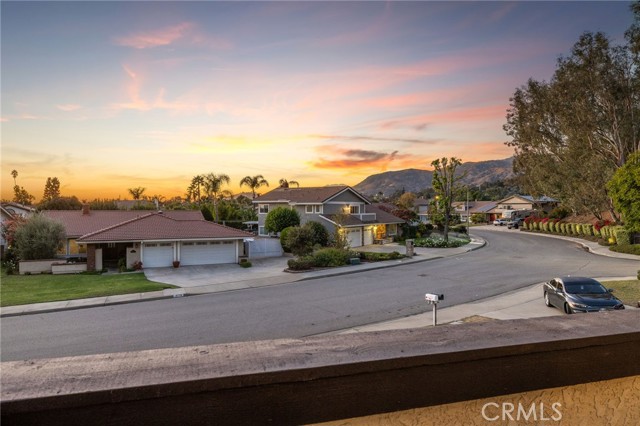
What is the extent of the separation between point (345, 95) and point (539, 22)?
42.9 ft

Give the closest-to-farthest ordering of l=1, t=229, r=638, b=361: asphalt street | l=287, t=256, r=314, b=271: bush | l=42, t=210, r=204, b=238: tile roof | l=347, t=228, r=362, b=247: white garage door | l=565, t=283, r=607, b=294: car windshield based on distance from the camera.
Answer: l=1, t=229, r=638, b=361: asphalt street
l=565, t=283, r=607, b=294: car windshield
l=287, t=256, r=314, b=271: bush
l=42, t=210, r=204, b=238: tile roof
l=347, t=228, r=362, b=247: white garage door

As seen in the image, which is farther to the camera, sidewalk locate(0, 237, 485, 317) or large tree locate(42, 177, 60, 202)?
large tree locate(42, 177, 60, 202)

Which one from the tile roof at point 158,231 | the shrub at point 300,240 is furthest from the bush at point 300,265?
the tile roof at point 158,231

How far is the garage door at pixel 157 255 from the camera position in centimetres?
3234

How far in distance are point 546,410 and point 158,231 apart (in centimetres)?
3472

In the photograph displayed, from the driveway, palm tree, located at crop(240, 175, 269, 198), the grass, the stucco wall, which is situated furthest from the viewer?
palm tree, located at crop(240, 175, 269, 198)

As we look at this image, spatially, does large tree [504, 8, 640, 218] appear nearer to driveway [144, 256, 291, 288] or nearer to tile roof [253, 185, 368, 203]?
tile roof [253, 185, 368, 203]

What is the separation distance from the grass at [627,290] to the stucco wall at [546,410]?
60.0 feet

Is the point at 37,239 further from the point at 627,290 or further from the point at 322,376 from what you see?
the point at 627,290

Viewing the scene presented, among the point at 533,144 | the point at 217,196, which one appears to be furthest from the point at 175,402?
the point at 217,196

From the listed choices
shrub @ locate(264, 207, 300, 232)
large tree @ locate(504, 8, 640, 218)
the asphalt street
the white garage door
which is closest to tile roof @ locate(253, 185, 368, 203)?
shrub @ locate(264, 207, 300, 232)

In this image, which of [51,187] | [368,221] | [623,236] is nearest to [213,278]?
[368,221]

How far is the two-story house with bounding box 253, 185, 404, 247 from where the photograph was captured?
4753cm

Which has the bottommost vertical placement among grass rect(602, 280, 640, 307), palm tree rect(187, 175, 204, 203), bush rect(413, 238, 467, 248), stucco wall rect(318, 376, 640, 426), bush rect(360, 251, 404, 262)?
grass rect(602, 280, 640, 307)
